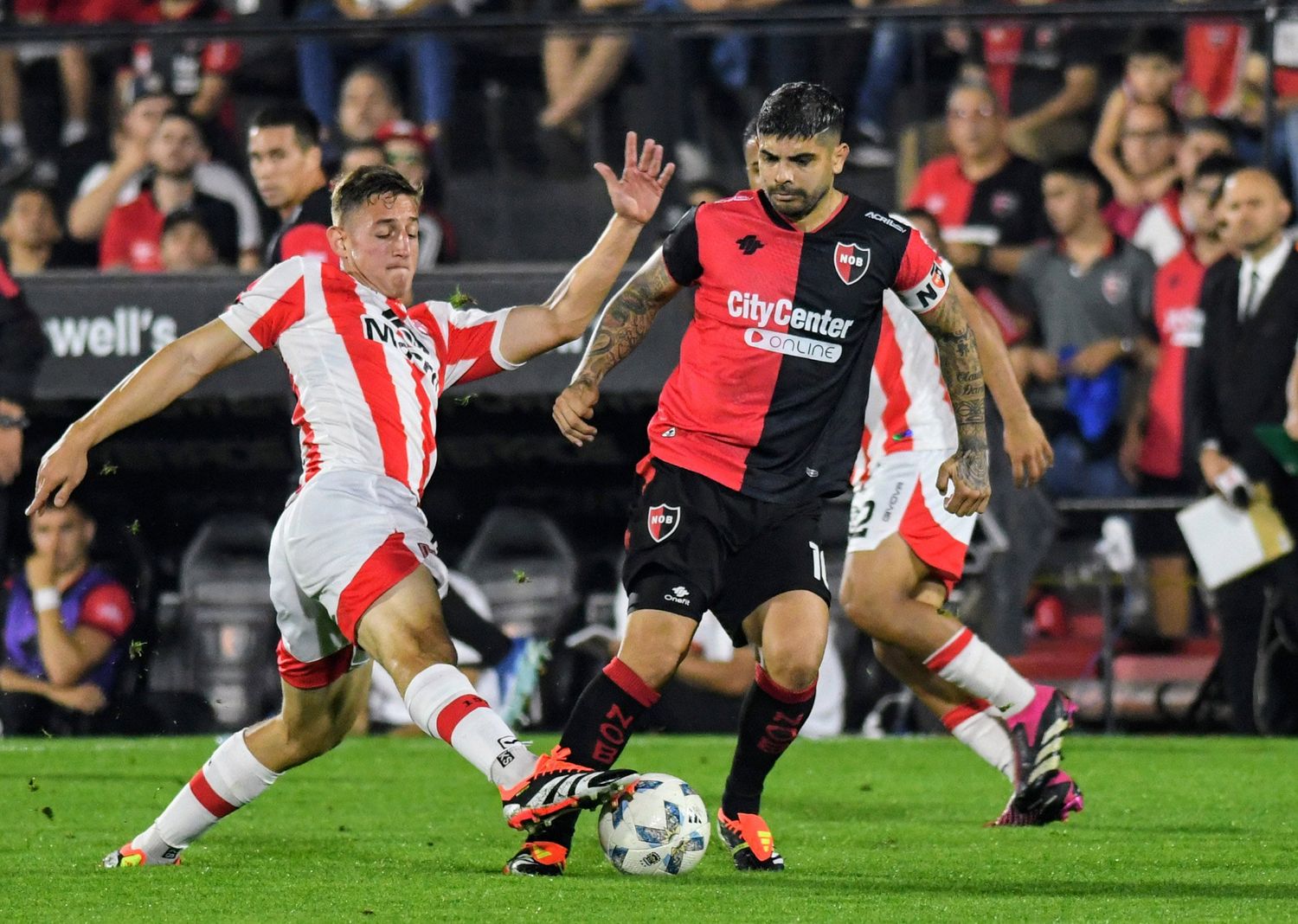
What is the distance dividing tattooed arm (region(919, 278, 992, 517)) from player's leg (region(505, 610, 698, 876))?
832mm

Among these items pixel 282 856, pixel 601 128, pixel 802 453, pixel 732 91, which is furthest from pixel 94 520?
pixel 802 453

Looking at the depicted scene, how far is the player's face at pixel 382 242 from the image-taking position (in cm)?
518

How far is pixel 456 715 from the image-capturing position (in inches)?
182

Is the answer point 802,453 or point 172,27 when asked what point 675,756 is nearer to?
point 802,453

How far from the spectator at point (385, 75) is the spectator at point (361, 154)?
11 cm

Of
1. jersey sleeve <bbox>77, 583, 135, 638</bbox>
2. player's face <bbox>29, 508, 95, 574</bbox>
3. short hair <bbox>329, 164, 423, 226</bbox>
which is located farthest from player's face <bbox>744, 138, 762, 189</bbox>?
player's face <bbox>29, 508, 95, 574</bbox>

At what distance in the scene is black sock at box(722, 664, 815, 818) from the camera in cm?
530

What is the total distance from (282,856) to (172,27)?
5.18 m

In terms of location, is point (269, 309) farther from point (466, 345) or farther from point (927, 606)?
point (927, 606)

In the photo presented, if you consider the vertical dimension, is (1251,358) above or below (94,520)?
above

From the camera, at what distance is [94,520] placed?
962 cm

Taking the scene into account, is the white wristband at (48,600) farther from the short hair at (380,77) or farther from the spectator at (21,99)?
the short hair at (380,77)

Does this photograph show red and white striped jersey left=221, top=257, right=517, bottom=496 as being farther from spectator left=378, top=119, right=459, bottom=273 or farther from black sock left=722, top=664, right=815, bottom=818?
spectator left=378, top=119, right=459, bottom=273

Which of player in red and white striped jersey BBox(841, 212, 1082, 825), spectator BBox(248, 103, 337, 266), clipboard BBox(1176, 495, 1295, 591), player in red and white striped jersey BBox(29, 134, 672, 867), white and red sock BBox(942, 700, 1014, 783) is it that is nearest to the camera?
player in red and white striped jersey BBox(29, 134, 672, 867)
